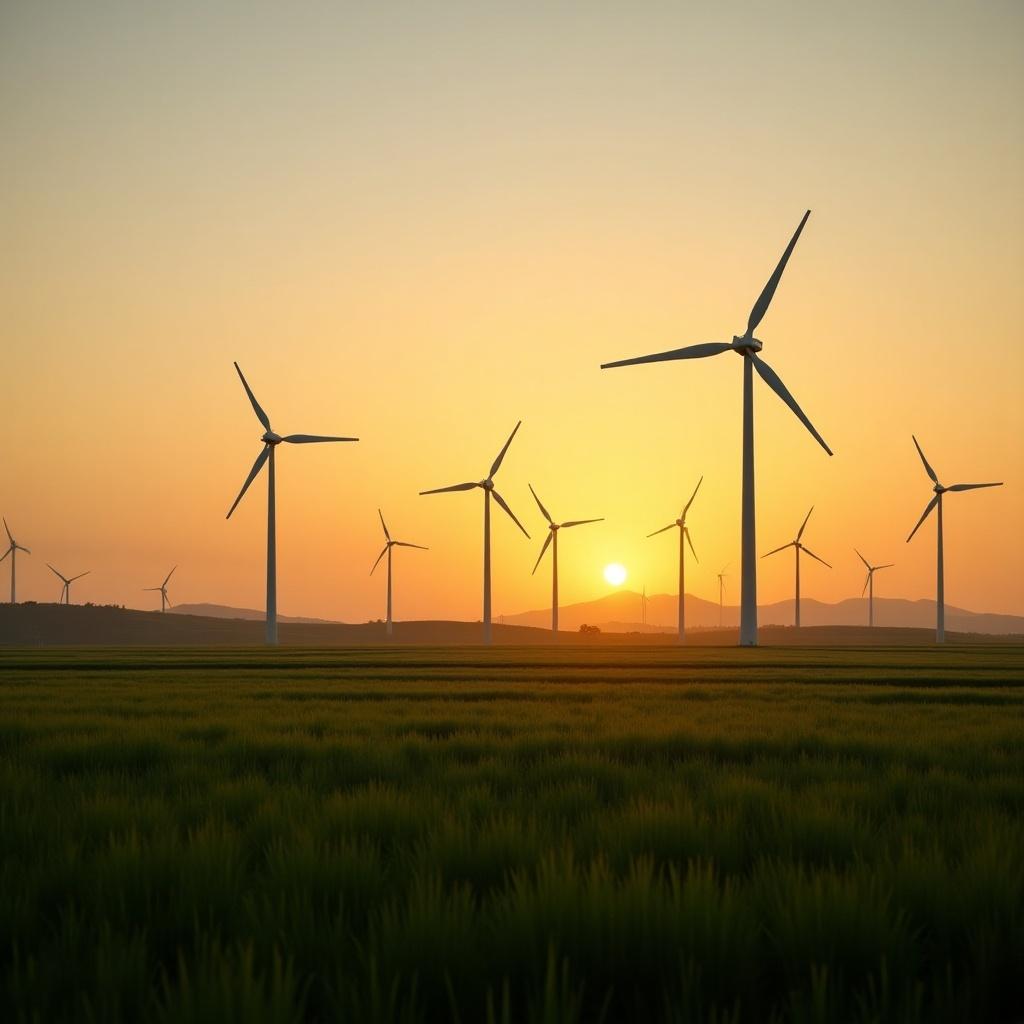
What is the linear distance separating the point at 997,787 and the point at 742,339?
70405 millimetres

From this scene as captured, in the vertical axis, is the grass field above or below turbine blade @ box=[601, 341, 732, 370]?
below

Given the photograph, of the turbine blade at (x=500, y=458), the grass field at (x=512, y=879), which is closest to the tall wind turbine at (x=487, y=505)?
the turbine blade at (x=500, y=458)

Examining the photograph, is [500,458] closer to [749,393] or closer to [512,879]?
[749,393]

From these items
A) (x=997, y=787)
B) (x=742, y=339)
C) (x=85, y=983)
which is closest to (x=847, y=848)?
(x=997, y=787)

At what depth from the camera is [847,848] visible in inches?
259

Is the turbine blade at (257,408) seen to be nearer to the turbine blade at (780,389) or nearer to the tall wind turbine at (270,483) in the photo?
the tall wind turbine at (270,483)

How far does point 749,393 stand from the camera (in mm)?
73125

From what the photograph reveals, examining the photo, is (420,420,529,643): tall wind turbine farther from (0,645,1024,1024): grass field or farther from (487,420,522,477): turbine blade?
(0,645,1024,1024): grass field

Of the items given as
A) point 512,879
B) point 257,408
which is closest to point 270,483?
point 257,408

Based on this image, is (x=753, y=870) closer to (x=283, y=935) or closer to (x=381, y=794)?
(x=283, y=935)

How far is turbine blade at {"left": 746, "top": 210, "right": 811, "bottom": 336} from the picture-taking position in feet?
228

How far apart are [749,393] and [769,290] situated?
8484 millimetres

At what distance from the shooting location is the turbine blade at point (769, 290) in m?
69.6

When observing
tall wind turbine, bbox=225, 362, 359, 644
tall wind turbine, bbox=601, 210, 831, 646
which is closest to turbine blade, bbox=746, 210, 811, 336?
tall wind turbine, bbox=601, 210, 831, 646
